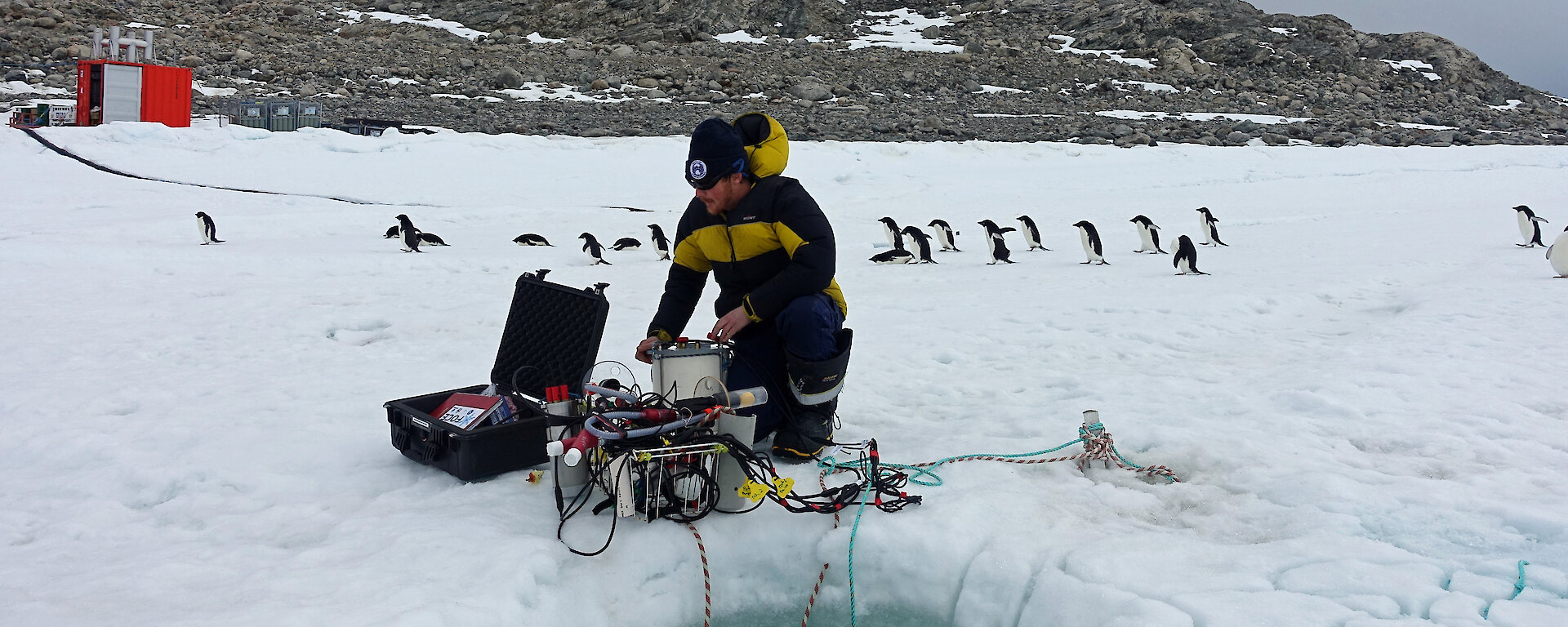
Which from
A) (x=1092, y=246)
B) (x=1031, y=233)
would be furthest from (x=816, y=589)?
(x=1031, y=233)

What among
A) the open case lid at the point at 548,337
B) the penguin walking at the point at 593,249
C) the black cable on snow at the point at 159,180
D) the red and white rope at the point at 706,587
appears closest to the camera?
the red and white rope at the point at 706,587

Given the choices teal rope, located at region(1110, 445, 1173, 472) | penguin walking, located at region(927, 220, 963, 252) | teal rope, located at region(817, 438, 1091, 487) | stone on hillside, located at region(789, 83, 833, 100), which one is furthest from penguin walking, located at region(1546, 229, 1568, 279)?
stone on hillside, located at region(789, 83, 833, 100)

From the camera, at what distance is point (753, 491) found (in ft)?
8.54

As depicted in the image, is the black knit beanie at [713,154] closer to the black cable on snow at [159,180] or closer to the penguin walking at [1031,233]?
the penguin walking at [1031,233]

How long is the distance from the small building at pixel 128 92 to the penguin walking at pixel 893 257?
13.5 m

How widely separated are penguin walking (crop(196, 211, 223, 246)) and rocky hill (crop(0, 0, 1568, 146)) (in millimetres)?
10330

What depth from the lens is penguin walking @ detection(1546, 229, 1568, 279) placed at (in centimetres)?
661

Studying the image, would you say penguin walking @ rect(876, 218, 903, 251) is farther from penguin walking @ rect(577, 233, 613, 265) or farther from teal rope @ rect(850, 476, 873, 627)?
teal rope @ rect(850, 476, 873, 627)

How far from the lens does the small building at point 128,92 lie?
16.5m

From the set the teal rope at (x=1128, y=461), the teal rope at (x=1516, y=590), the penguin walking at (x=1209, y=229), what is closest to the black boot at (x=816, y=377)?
the teal rope at (x=1128, y=461)

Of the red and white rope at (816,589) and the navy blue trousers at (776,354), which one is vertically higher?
the navy blue trousers at (776,354)

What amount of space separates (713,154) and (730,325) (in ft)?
1.67

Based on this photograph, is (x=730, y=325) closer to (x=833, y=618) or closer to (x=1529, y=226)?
(x=833, y=618)

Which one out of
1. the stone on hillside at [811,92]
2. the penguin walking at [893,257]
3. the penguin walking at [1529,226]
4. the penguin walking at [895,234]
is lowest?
the penguin walking at [893,257]
